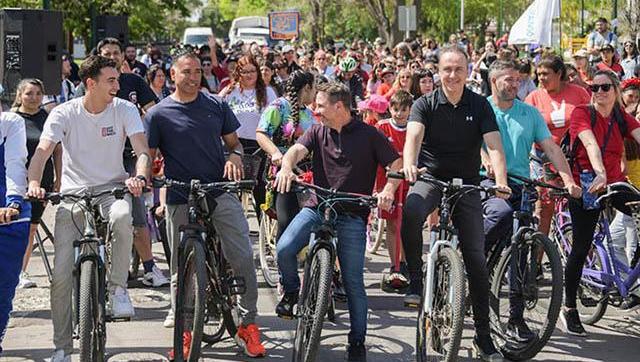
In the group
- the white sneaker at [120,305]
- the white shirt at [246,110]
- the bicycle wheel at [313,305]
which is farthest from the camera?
the white shirt at [246,110]

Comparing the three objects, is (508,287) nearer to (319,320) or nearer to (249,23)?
(319,320)

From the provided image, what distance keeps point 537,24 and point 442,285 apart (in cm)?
1357

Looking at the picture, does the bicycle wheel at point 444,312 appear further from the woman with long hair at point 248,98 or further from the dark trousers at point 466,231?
the woman with long hair at point 248,98

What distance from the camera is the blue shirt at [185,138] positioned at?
7.58 m

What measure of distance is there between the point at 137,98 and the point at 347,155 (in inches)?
152

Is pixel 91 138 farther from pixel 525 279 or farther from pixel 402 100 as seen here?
pixel 402 100

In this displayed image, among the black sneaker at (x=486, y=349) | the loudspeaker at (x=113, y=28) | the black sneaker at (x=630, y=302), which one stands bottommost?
the black sneaker at (x=486, y=349)

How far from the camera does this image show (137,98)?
1078 cm

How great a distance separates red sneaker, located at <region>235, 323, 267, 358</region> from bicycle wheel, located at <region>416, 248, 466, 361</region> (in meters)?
1.20

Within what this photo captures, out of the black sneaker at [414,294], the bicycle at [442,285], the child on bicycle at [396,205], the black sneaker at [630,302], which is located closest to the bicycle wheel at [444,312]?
the bicycle at [442,285]

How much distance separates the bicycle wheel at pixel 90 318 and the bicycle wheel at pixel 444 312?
191 centimetres

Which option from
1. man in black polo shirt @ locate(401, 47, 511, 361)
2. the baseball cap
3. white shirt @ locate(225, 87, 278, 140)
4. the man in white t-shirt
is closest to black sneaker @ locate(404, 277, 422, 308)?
man in black polo shirt @ locate(401, 47, 511, 361)

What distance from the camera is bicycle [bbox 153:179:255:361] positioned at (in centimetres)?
682

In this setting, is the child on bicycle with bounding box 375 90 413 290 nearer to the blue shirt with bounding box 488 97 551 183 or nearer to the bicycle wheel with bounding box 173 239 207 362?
the blue shirt with bounding box 488 97 551 183
